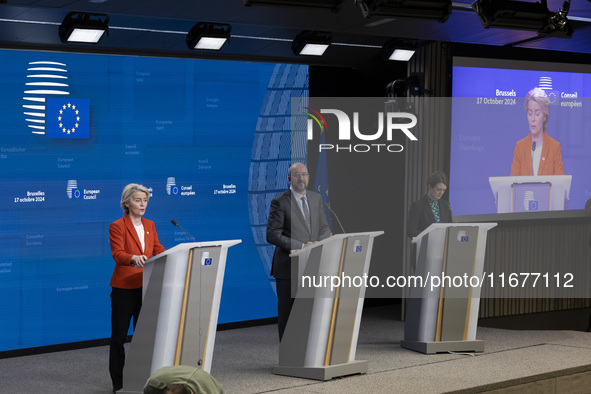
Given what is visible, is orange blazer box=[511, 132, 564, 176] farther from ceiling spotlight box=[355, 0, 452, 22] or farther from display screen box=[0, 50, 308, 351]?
ceiling spotlight box=[355, 0, 452, 22]

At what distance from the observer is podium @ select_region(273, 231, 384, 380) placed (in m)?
5.38

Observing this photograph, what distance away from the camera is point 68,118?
6.75 m

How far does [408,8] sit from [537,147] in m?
3.70

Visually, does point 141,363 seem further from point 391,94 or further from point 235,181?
point 391,94

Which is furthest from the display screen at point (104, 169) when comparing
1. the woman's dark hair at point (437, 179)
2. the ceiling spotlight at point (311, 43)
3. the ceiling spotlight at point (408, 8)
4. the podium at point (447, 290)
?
the ceiling spotlight at point (408, 8)

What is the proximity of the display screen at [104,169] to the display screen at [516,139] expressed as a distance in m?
1.79

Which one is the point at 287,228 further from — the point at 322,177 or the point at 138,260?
the point at 322,177

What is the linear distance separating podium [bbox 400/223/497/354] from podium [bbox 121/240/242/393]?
1.90 metres

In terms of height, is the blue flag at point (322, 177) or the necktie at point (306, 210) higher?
the blue flag at point (322, 177)

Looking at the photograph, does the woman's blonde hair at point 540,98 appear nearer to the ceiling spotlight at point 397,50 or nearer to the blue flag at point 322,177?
the ceiling spotlight at point 397,50

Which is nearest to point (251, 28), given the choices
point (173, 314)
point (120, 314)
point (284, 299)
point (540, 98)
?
point (284, 299)

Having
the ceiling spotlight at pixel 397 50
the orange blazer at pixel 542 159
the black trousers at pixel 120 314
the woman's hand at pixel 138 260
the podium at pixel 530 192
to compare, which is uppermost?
the ceiling spotlight at pixel 397 50

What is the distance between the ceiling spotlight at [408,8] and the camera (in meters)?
5.38

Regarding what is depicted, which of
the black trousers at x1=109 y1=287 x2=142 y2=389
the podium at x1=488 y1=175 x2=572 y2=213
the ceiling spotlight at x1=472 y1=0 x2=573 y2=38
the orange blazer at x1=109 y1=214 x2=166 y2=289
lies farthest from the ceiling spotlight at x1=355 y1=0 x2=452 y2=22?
the podium at x1=488 y1=175 x2=572 y2=213
